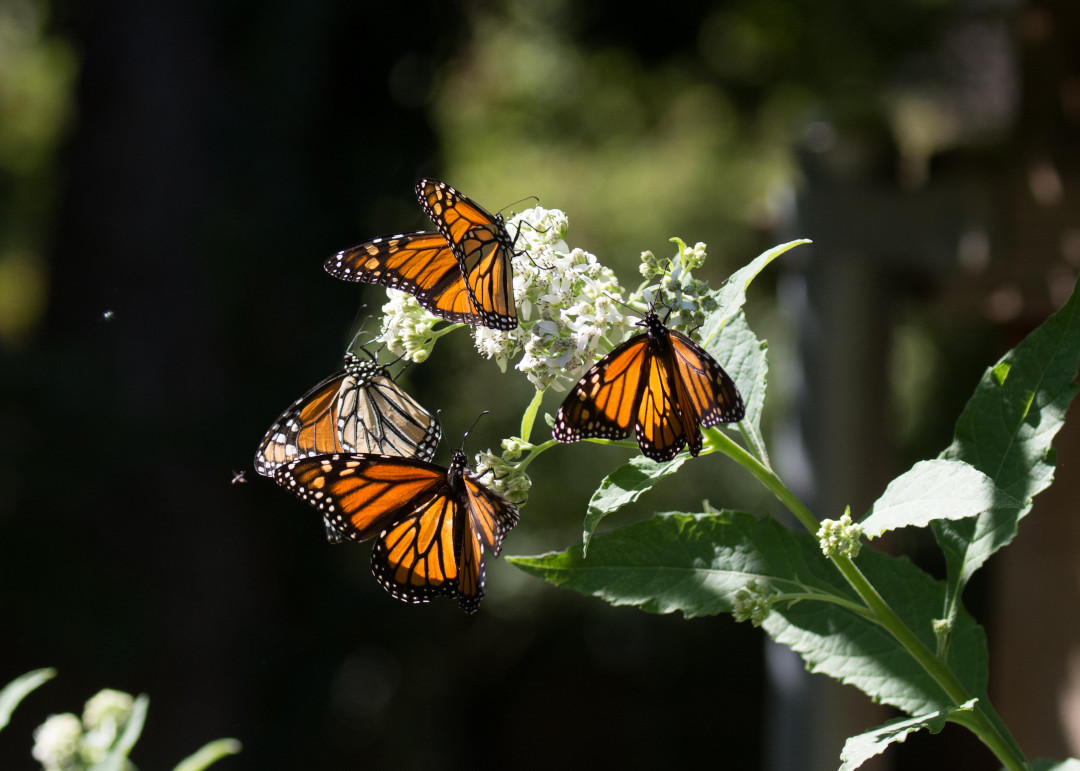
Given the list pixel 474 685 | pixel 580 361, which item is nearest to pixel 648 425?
pixel 580 361

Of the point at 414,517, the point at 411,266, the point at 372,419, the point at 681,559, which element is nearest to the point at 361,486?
the point at 414,517

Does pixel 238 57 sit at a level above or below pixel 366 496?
above

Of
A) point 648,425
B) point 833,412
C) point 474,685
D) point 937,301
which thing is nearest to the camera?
point 648,425

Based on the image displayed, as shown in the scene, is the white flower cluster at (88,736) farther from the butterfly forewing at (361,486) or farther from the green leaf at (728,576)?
the green leaf at (728,576)

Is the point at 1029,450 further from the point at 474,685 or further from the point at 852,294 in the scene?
the point at 474,685

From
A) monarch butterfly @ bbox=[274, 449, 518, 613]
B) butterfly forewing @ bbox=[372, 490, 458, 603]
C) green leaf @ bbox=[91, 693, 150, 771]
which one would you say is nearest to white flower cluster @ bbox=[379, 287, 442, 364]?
monarch butterfly @ bbox=[274, 449, 518, 613]

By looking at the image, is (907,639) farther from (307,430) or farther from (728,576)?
(307,430)

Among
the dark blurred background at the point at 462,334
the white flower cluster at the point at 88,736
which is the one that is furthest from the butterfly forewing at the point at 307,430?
the white flower cluster at the point at 88,736

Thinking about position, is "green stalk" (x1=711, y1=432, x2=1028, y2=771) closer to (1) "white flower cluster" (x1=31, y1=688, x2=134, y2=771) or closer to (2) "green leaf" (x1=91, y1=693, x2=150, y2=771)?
(2) "green leaf" (x1=91, y1=693, x2=150, y2=771)
